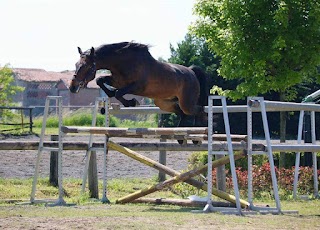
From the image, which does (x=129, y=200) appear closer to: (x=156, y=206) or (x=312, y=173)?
(x=156, y=206)

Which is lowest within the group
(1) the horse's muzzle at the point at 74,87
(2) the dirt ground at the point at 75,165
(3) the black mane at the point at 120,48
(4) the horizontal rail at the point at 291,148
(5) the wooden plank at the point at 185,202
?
(2) the dirt ground at the point at 75,165

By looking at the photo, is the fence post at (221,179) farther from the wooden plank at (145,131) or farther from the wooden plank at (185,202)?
the wooden plank at (145,131)

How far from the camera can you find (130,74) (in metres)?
9.69

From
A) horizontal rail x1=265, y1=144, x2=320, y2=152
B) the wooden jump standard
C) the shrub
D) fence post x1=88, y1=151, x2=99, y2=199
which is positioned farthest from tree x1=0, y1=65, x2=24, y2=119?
horizontal rail x1=265, y1=144, x2=320, y2=152

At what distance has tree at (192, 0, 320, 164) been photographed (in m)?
15.4

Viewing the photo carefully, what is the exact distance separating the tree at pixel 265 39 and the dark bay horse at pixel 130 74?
538 cm

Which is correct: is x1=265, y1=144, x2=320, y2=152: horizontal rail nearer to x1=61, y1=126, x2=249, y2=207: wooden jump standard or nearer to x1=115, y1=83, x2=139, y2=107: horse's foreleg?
x1=61, y1=126, x2=249, y2=207: wooden jump standard

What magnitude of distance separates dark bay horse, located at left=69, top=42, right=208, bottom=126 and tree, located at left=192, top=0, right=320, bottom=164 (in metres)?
5.38

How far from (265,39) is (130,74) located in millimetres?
6886

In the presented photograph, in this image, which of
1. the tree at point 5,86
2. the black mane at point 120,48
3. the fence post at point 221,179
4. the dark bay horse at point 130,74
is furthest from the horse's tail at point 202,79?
the tree at point 5,86

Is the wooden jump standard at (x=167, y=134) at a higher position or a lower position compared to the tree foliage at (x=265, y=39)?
lower

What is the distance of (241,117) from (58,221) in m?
23.4

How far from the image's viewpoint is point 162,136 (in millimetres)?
10039

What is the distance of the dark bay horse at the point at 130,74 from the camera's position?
31.3 ft
